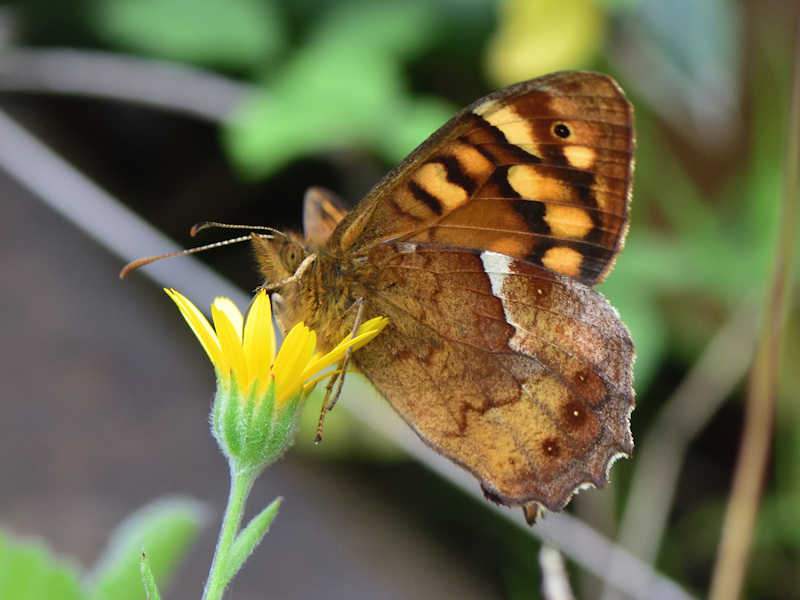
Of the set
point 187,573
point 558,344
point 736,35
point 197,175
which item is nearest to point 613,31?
point 736,35

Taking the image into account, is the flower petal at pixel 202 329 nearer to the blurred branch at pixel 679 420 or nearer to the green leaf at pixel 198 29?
the blurred branch at pixel 679 420

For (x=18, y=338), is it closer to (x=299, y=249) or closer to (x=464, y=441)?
(x=299, y=249)

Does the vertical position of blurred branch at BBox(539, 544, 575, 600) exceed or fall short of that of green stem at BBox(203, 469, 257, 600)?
it falls short

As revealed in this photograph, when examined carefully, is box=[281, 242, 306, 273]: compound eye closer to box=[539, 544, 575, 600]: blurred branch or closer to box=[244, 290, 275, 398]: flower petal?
box=[244, 290, 275, 398]: flower petal

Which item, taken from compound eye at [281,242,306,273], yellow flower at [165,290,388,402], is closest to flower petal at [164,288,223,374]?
yellow flower at [165,290,388,402]

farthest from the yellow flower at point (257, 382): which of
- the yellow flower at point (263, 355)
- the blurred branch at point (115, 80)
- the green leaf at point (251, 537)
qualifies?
the blurred branch at point (115, 80)

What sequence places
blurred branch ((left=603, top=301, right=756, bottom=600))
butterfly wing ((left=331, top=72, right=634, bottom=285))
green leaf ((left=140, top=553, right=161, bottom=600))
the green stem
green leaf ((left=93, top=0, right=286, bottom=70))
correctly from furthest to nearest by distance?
green leaf ((left=93, top=0, right=286, bottom=70)), blurred branch ((left=603, top=301, right=756, bottom=600)), butterfly wing ((left=331, top=72, right=634, bottom=285)), the green stem, green leaf ((left=140, top=553, right=161, bottom=600))

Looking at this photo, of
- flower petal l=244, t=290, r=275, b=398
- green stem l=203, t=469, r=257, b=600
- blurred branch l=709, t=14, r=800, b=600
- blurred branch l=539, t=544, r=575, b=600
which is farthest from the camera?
blurred branch l=709, t=14, r=800, b=600

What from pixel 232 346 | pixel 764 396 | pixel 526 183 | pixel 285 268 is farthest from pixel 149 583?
pixel 764 396
